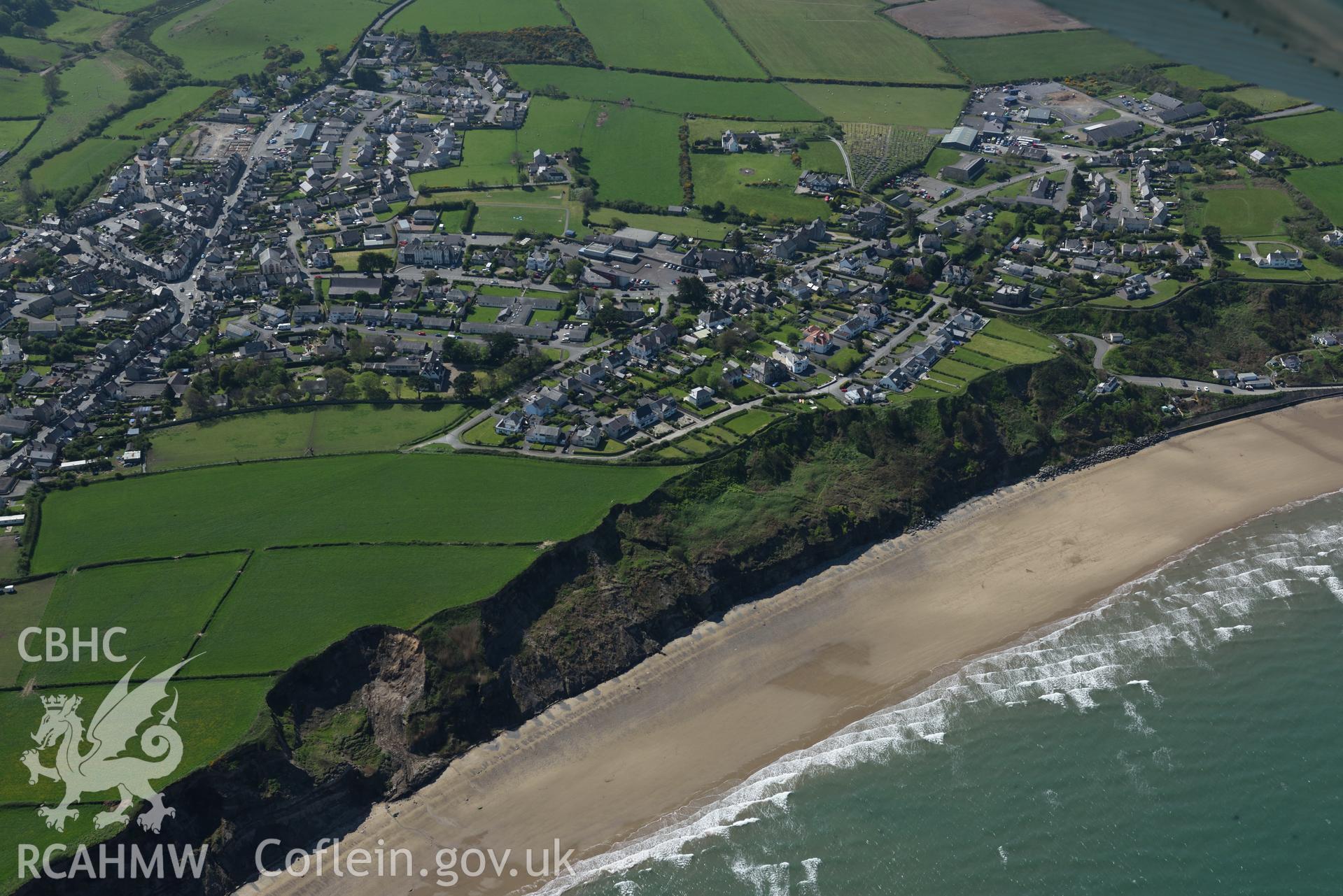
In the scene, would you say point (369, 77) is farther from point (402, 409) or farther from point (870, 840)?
point (870, 840)

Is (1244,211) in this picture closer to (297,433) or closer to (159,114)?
(297,433)

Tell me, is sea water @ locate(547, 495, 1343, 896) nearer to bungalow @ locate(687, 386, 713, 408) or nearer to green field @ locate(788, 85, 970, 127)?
bungalow @ locate(687, 386, 713, 408)

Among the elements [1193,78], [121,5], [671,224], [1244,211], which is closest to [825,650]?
[671,224]

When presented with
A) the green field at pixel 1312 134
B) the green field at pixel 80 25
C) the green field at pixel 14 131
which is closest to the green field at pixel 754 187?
the green field at pixel 1312 134

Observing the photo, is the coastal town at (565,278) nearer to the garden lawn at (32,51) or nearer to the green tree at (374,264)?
the green tree at (374,264)

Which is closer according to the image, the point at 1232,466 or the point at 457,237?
Result: the point at 1232,466

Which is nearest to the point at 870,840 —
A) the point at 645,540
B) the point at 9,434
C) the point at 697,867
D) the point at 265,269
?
the point at 697,867
